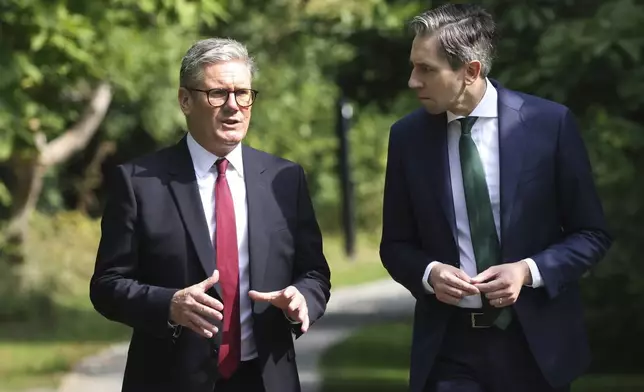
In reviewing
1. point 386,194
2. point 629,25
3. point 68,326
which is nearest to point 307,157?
point 68,326

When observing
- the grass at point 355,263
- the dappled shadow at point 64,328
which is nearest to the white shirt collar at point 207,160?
the dappled shadow at point 64,328

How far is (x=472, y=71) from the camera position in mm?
5094

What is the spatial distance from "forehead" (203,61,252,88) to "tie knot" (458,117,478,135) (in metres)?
0.76

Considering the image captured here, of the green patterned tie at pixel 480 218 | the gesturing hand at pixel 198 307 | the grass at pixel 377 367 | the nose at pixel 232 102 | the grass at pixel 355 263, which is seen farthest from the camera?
the grass at pixel 355 263

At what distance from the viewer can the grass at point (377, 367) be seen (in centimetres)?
1199

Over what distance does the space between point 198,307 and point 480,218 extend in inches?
40.2

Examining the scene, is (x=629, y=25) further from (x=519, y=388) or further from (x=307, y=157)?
(x=307, y=157)

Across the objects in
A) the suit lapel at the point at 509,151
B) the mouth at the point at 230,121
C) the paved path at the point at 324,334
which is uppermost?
the paved path at the point at 324,334

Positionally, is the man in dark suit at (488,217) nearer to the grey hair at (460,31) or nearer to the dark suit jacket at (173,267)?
the grey hair at (460,31)

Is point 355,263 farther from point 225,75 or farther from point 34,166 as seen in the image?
point 225,75

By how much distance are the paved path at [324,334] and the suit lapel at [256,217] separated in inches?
279

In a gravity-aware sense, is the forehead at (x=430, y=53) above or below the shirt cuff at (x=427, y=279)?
above

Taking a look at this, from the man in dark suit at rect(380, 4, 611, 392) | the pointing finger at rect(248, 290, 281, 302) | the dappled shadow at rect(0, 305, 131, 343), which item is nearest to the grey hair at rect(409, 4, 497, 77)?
the man in dark suit at rect(380, 4, 611, 392)

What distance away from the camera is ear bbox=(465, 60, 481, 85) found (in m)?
5.07
